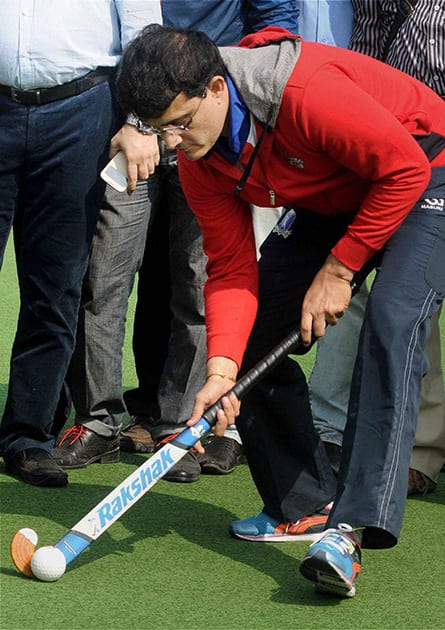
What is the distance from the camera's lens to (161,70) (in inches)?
127

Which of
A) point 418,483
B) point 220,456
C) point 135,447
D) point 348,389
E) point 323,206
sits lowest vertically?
point 135,447

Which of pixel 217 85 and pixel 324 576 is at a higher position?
pixel 217 85

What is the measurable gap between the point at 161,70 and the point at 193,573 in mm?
1357

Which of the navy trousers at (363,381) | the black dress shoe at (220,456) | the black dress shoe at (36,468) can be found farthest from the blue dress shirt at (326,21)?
the black dress shoe at (36,468)

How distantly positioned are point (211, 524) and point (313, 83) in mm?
1453

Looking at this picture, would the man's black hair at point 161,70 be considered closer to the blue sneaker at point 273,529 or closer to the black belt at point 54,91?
the black belt at point 54,91

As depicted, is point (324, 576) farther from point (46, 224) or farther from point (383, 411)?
point (46, 224)

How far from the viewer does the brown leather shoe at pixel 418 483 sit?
435cm

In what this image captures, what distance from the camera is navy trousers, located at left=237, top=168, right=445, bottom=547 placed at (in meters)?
3.32

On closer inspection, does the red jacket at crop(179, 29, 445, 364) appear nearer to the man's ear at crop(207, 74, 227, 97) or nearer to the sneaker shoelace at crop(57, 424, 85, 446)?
the man's ear at crop(207, 74, 227, 97)

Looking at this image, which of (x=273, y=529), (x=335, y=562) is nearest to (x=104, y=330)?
(x=273, y=529)

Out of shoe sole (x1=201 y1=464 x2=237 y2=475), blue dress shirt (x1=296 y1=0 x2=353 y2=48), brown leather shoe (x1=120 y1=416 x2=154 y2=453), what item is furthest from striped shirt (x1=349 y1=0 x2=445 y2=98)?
brown leather shoe (x1=120 y1=416 x2=154 y2=453)

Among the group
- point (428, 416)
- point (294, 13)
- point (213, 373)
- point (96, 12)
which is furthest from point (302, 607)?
point (294, 13)

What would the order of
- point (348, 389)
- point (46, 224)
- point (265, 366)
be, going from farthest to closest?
point (348, 389) < point (46, 224) < point (265, 366)
